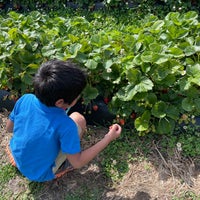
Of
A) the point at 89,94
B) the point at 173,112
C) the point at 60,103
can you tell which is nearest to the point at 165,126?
the point at 173,112

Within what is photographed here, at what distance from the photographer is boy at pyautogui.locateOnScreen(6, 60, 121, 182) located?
2100 millimetres

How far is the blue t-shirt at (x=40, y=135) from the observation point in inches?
87.5

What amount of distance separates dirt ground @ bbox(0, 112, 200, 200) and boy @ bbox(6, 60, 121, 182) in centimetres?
19

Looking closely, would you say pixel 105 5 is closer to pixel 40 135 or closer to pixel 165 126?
pixel 165 126

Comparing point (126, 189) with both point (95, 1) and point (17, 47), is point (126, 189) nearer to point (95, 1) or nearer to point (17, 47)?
point (17, 47)

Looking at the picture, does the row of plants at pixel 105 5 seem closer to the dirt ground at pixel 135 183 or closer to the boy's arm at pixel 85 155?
the dirt ground at pixel 135 183

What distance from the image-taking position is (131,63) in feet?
8.61

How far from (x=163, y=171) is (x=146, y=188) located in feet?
0.59

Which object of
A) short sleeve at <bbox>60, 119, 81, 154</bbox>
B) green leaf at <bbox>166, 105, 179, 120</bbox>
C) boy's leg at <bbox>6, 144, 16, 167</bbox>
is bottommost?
boy's leg at <bbox>6, 144, 16, 167</bbox>

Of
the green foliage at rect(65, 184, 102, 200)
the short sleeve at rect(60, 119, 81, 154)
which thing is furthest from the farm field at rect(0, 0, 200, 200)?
the short sleeve at rect(60, 119, 81, 154)

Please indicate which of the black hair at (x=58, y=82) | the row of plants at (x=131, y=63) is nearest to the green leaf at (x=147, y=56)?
the row of plants at (x=131, y=63)

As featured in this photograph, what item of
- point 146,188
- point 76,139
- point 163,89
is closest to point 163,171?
point 146,188

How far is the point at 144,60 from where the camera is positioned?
2.55m

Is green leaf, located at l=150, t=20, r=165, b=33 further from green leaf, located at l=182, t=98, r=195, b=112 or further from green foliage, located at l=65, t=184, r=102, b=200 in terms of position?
green foliage, located at l=65, t=184, r=102, b=200
